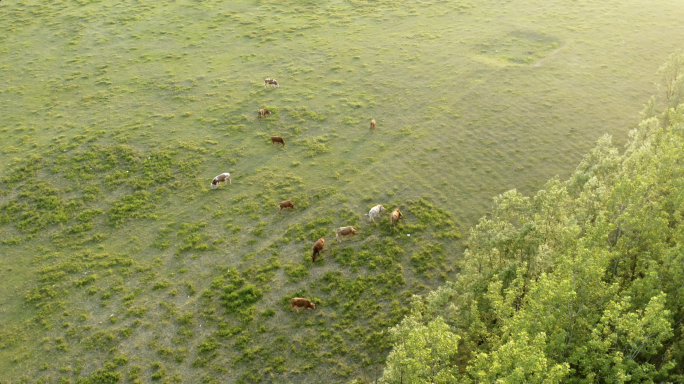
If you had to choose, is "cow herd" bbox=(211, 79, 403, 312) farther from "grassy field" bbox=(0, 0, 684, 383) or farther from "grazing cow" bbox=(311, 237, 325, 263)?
"grassy field" bbox=(0, 0, 684, 383)

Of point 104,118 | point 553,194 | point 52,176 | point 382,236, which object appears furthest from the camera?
point 104,118

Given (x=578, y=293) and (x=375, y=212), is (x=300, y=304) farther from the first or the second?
(x=578, y=293)

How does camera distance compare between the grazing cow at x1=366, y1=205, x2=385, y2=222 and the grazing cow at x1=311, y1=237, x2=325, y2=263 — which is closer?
the grazing cow at x1=311, y1=237, x2=325, y2=263

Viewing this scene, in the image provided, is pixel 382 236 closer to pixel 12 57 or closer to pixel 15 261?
pixel 15 261

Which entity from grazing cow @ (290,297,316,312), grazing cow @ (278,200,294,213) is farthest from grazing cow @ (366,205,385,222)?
grazing cow @ (290,297,316,312)

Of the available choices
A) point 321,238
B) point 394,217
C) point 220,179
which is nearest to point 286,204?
point 321,238

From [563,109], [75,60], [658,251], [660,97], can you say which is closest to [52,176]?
[75,60]
